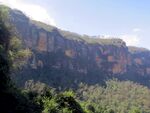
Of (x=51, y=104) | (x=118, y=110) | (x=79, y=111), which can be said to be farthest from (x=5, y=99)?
(x=118, y=110)

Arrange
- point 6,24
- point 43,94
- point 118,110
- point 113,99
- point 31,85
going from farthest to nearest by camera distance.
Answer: point 113,99 → point 31,85 → point 118,110 → point 6,24 → point 43,94

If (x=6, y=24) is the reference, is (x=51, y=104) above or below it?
below

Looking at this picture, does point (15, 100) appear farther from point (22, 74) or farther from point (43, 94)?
point (22, 74)

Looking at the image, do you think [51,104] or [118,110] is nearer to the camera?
[51,104]

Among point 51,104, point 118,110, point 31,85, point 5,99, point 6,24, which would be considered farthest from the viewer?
point 31,85

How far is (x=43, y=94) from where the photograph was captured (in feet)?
221

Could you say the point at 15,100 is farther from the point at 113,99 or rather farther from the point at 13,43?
the point at 113,99

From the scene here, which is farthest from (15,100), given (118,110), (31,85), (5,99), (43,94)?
(31,85)

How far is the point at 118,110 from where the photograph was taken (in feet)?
553

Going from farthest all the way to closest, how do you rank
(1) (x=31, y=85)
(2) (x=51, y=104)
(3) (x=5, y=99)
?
(1) (x=31, y=85), (2) (x=51, y=104), (3) (x=5, y=99)

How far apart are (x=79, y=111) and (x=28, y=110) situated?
19026mm

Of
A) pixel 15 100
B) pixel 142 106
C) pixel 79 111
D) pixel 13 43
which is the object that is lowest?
pixel 142 106

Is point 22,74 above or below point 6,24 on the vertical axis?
below

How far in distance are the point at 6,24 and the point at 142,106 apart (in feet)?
394
